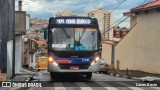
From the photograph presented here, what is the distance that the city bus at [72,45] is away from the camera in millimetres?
18203

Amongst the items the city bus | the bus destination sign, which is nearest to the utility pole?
the city bus

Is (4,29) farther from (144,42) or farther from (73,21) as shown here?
(144,42)

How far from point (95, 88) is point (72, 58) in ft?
10.6

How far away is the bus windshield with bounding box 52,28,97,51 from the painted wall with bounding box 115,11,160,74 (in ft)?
37.4

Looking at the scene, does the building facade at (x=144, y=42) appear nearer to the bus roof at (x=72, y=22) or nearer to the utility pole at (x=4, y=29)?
the bus roof at (x=72, y=22)

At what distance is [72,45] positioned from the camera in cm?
1828

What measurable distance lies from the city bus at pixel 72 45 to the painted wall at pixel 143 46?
11328mm

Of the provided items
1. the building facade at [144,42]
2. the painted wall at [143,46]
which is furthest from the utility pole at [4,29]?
the painted wall at [143,46]

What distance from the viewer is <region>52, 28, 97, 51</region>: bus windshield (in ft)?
59.9

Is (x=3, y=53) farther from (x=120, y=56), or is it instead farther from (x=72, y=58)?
Result: (x=120, y=56)

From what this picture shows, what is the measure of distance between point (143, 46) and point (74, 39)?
16.3m

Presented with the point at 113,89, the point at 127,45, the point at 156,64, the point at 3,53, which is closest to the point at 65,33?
the point at 3,53

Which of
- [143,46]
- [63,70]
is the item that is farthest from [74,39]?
[143,46]

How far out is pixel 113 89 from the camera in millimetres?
14891
